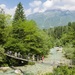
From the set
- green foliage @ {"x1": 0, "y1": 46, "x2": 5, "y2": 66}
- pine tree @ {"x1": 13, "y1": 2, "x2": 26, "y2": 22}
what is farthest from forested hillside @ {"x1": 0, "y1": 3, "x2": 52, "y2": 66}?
pine tree @ {"x1": 13, "y1": 2, "x2": 26, "y2": 22}

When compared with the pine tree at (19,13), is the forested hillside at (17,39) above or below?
below

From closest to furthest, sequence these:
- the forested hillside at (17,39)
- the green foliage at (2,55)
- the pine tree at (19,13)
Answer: the green foliage at (2,55), the forested hillside at (17,39), the pine tree at (19,13)

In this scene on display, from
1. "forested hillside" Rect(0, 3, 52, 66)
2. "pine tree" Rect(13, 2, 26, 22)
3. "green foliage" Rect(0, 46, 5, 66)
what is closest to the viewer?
"green foliage" Rect(0, 46, 5, 66)

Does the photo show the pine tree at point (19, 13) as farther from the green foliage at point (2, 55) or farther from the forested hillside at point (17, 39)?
the green foliage at point (2, 55)

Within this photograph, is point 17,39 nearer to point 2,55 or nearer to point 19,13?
point 2,55

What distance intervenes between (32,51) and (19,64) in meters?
3.22

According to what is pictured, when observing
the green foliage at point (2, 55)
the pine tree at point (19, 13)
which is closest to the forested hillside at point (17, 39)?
the green foliage at point (2, 55)

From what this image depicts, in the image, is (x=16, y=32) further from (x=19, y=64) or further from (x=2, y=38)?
(x=19, y=64)

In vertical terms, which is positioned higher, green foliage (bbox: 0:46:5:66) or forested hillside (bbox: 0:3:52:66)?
forested hillside (bbox: 0:3:52:66)

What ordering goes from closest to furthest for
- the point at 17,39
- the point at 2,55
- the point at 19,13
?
the point at 2,55
the point at 17,39
the point at 19,13

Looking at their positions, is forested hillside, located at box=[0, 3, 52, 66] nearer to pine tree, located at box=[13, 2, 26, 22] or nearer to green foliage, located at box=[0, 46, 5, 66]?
green foliage, located at box=[0, 46, 5, 66]

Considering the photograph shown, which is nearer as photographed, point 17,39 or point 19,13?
point 17,39

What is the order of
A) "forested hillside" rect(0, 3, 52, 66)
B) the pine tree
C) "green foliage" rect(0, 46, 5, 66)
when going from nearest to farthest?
1. "green foliage" rect(0, 46, 5, 66)
2. "forested hillside" rect(0, 3, 52, 66)
3. the pine tree

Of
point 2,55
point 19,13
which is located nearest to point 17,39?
point 2,55
